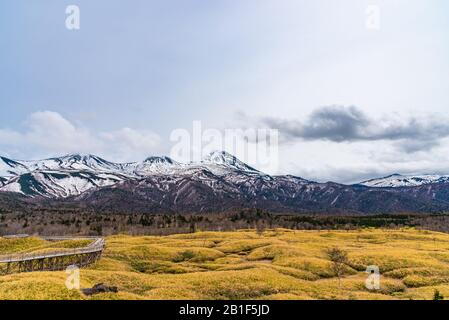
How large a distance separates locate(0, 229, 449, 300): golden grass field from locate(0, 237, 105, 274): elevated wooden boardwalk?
3.62 m

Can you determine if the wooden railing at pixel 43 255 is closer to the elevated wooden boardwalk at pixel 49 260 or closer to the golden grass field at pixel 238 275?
the elevated wooden boardwalk at pixel 49 260

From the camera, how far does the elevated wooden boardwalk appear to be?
81.5 metres

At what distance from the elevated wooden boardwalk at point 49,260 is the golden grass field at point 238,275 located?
11.9 feet

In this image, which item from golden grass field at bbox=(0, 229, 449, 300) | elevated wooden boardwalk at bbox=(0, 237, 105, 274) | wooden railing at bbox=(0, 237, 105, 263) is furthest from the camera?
elevated wooden boardwalk at bbox=(0, 237, 105, 274)

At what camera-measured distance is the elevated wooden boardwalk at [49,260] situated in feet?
267

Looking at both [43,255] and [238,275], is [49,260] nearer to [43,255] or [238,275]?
[43,255]

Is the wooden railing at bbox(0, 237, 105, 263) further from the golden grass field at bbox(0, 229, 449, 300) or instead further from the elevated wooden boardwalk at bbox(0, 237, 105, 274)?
the golden grass field at bbox(0, 229, 449, 300)

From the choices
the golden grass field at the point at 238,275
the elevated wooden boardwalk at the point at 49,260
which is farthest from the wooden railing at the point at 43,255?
the golden grass field at the point at 238,275

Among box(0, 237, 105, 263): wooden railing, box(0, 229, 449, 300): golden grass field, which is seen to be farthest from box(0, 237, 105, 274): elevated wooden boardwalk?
box(0, 229, 449, 300): golden grass field

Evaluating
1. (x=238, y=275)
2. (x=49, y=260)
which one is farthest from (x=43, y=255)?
(x=238, y=275)

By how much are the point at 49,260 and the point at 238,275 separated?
4593 cm

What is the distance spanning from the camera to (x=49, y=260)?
3627 inches

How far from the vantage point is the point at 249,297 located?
60219 millimetres
